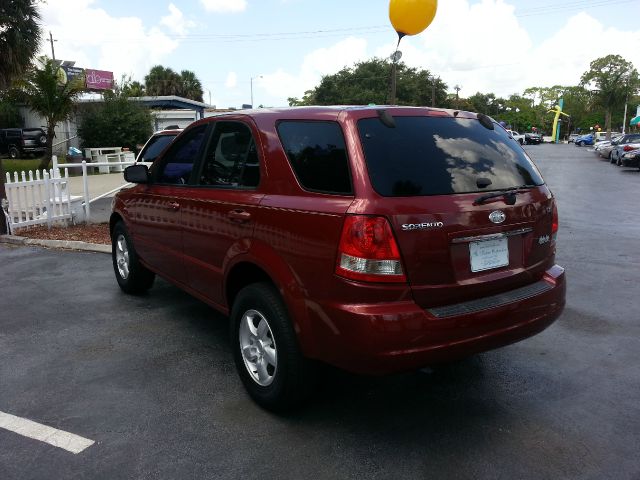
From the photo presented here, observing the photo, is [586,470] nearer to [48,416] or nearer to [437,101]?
[48,416]

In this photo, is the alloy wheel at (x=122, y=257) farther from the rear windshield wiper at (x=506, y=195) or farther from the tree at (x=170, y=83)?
the tree at (x=170, y=83)

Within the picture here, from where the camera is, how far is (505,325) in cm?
303

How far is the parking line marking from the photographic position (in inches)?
119

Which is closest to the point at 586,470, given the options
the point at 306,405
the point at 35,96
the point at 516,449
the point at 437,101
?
the point at 516,449

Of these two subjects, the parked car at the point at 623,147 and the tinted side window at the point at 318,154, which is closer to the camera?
the tinted side window at the point at 318,154

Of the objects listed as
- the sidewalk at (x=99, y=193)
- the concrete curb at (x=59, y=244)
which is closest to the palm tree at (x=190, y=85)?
the sidewalk at (x=99, y=193)

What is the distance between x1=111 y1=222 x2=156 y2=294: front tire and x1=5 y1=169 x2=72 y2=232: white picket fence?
4.30 m

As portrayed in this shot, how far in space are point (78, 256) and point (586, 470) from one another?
→ 7.09 meters

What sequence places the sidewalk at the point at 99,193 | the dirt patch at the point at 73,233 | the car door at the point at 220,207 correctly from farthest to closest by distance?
1. the sidewalk at the point at 99,193
2. the dirt patch at the point at 73,233
3. the car door at the point at 220,207

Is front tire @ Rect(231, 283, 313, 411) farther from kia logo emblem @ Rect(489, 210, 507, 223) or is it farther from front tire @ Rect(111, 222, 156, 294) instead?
front tire @ Rect(111, 222, 156, 294)

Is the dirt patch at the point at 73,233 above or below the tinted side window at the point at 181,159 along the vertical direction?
below

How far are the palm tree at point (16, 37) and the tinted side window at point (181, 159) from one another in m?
13.5

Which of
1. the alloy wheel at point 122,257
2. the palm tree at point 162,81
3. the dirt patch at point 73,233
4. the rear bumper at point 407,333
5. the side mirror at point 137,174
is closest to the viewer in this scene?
the rear bumper at point 407,333

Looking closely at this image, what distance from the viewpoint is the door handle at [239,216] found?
3.40m
